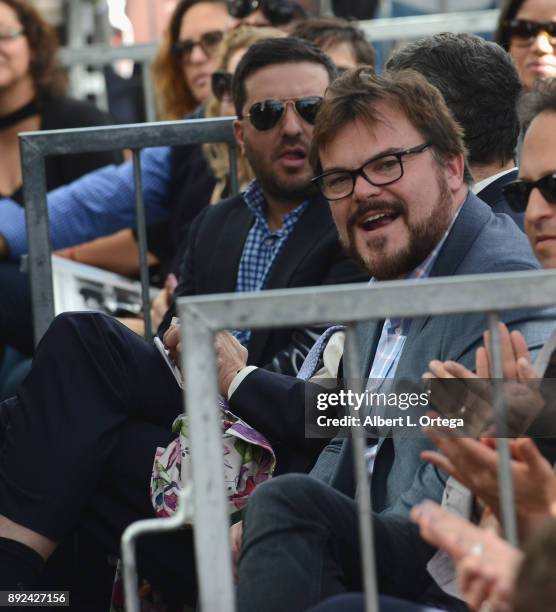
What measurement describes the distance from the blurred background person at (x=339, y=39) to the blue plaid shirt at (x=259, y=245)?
3.68 feet

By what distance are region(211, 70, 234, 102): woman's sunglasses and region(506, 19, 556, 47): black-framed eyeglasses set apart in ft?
3.59

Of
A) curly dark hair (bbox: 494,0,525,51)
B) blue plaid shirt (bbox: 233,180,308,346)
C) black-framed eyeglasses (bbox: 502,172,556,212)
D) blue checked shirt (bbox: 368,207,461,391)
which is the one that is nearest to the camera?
black-framed eyeglasses (bbox: 502,172,556,212)

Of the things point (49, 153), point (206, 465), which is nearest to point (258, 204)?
point (49, 153)

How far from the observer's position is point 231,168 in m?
5.28

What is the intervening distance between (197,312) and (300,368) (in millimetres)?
1847

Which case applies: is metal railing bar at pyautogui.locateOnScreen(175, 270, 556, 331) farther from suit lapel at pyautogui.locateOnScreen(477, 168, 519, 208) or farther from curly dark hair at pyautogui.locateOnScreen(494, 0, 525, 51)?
curly dark hair at pyautogui.locateOnScreen(494, 0, 525, 51)

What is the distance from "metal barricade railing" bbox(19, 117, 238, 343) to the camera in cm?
478

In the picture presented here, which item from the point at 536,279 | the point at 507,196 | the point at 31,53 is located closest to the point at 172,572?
the point at 507,196

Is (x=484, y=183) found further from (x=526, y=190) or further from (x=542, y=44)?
(x=542, y=44)

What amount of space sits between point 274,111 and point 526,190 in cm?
159

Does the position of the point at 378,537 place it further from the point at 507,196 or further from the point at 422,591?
the point at 507,196

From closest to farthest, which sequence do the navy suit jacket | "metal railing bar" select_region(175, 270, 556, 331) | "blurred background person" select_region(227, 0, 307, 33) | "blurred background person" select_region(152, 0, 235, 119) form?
1. "metal railing bar" select_region(175, 270, 556, 331)
2. the navy suit jacket
3. "blurred background person" select_region(227, 0, 307, 33)
4. "blurred background person" select_region(152, 0, 235, 119)

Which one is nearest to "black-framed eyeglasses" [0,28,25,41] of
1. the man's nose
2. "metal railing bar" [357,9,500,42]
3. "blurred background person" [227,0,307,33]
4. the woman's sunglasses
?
"blurred background person" [227,0,307,33]

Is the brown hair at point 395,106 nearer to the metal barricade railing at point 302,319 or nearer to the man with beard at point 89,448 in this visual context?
the man with beard at point 89,448
